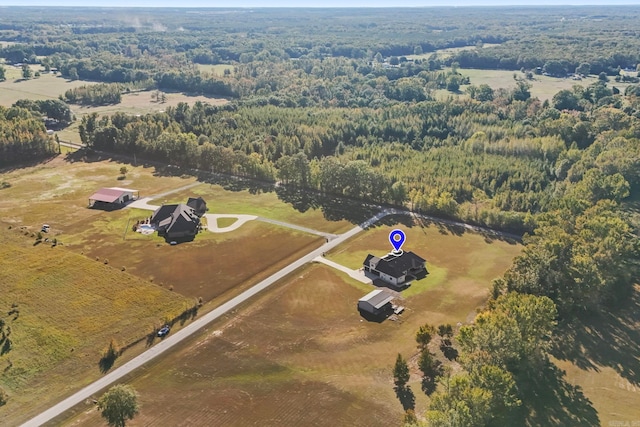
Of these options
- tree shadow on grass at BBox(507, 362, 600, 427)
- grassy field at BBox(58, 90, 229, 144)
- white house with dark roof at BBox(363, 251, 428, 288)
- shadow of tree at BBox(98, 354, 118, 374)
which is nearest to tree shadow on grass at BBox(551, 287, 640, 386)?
tree shadow on grass at BBox(507, 362, 600, 427)

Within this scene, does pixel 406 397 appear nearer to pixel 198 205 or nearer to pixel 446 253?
pixel 446 253

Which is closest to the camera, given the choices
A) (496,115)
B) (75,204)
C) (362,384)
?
(362,384)

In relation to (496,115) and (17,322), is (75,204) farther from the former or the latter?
(496,115)

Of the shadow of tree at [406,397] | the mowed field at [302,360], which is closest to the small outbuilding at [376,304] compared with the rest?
the mowed field at [302,360]

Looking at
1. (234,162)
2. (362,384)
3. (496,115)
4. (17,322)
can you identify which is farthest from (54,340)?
(496,115)

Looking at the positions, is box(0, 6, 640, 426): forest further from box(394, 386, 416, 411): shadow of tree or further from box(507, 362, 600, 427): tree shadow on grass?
box(394, 386, 416, 411): shadow of tree

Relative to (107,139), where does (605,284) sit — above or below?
above

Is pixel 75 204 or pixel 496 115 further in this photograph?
pixel 496 115
